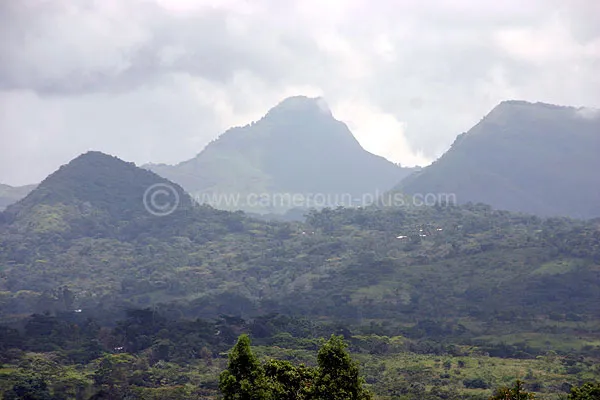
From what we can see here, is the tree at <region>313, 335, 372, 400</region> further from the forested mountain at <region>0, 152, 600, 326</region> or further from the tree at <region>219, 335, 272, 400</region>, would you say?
the forested mountain at <region>0, 152, 600, 326</region>

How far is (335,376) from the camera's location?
27.0m

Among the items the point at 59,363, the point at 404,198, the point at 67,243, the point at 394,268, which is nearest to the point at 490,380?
the point at 59,363

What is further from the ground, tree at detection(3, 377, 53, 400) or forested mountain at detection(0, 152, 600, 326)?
forested mountain at detection(0, 152, 600, 326)

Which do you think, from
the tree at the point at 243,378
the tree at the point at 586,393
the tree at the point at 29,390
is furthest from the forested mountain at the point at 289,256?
the tree at the point at 243,378

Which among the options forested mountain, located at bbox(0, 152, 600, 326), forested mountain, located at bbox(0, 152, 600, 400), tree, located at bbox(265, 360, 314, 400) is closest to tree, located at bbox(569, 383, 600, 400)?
tree, located at bbox(265, 360, 314, 400)

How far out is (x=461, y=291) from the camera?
329 ft

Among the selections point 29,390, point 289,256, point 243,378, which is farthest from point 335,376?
point 289,256

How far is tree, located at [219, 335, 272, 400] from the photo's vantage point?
26.0 metres

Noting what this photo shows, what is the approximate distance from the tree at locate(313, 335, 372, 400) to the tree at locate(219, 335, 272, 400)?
1.90 m

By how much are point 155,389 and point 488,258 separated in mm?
66626

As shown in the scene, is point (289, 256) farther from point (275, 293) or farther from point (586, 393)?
point (586, 393)

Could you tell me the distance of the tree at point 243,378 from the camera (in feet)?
85.4

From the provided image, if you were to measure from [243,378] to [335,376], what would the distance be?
3230 millimetres

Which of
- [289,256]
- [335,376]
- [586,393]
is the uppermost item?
[289,256]
